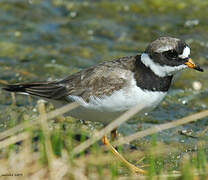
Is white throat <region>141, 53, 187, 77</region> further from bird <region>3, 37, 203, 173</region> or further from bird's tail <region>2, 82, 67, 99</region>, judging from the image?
bird's tail <region>2, 82, 67, 99</region>

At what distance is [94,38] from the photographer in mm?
8891

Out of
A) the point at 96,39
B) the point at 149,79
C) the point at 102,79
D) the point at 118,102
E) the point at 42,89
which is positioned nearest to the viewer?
the point at 118,102

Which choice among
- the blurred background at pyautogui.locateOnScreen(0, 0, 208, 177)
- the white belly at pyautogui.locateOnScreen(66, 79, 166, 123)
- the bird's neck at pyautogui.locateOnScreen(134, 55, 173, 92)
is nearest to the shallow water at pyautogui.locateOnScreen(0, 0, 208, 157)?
the blurred background at pyautogui.locateOnScreen(0, 0, 208, 177)

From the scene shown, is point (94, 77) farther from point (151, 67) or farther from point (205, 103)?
point (205, 103)

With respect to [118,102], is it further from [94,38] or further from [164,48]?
[94,38]

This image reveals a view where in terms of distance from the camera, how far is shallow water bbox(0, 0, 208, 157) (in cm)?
667

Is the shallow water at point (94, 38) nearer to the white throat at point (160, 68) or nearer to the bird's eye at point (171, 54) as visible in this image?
the white throat at point (160, 68)

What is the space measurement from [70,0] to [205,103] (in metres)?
4.64

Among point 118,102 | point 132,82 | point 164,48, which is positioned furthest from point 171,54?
point 118,102

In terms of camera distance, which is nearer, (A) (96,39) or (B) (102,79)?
(B) (102,79)

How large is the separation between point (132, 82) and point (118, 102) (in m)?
0.26

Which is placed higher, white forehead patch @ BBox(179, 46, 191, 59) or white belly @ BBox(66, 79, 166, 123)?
white forehead patch @ BBox(179, 46, 191, 59)

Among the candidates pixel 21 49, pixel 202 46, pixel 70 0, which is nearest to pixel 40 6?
pixel 70 0

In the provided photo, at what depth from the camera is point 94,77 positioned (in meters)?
5.35
